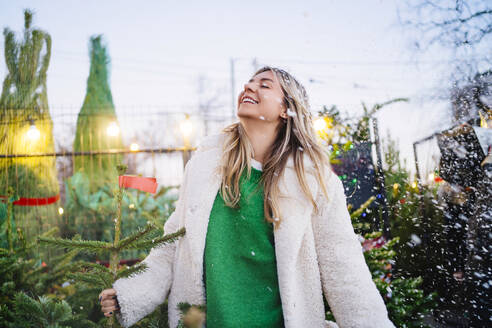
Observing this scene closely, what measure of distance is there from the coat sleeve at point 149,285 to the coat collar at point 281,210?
0.11 metres

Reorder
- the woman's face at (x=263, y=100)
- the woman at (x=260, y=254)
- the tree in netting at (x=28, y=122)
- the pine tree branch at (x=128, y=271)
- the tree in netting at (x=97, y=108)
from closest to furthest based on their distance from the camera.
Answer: the pine tree branch at (x=128, y=271) < the woman at (x=260, y=254) < the woman's face at (x=263, y=100) < the tree in netting at (x=28, y=122) < the tree in netting at (x=97, y=108)

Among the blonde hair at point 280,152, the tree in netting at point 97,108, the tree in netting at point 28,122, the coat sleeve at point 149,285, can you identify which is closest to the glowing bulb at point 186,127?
the tree in netting at point 28,122

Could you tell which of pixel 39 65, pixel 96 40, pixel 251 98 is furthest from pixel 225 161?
pixel 96 40

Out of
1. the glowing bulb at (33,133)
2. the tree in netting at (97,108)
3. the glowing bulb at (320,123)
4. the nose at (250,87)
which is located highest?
the tree in netting at (97,108)

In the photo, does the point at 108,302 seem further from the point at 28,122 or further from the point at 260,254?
the point at 28,122

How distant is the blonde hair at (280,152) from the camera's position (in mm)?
1361

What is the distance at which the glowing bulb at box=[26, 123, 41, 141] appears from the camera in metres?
4.69

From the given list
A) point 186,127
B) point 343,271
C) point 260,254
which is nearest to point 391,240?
point 343,271

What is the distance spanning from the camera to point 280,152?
60.4 inches

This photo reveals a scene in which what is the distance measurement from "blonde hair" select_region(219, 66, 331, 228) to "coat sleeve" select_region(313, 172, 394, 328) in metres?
0.07

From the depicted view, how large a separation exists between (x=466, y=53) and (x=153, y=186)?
191 cm

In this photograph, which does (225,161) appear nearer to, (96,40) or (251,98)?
(251,98)

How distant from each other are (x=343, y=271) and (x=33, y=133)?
5.23m

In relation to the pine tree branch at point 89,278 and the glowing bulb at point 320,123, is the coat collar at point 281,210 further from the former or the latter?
the glowing bulb at point 320,123
